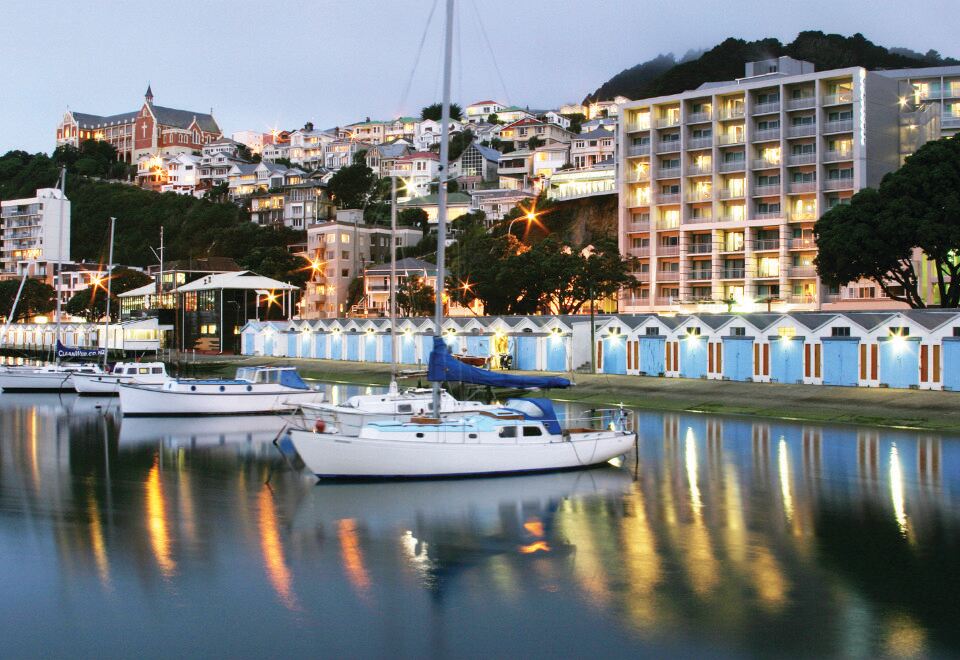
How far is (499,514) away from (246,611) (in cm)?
983

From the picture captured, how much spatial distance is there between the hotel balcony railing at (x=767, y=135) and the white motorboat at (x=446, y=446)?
7539 centimetres

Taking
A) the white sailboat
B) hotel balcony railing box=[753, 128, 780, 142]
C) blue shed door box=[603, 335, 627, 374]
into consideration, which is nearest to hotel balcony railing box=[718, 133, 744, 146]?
hotel balcony railing box=[753, 128, 780, 142]

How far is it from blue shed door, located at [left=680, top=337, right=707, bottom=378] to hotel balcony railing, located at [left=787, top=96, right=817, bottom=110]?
43295 millimetres

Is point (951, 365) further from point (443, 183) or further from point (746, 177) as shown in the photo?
point (746, 177)

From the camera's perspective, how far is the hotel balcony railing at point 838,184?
3696 inches

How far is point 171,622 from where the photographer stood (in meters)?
18.1

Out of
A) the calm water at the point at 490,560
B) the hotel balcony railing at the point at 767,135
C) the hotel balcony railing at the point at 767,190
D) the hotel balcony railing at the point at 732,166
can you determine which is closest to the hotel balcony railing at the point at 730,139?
the hotel balcony railing at the point at 767,135

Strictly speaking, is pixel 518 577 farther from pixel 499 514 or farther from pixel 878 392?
pixel 878 392

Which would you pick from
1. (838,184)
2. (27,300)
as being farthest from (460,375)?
(27,300)

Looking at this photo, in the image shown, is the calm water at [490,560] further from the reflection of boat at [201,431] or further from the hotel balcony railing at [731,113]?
the hotel balcony railing at [731,113]

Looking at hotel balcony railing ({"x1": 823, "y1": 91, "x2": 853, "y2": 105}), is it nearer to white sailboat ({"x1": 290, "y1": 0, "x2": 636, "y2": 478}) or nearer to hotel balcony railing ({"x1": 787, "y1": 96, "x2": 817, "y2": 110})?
hotel balcony railing ({"x1": 787, "y1": 96, "x2": 817, "y2": 110})

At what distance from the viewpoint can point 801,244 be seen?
3824 inches

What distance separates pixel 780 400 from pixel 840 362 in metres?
5.36

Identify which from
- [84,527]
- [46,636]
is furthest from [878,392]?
[46,636]
